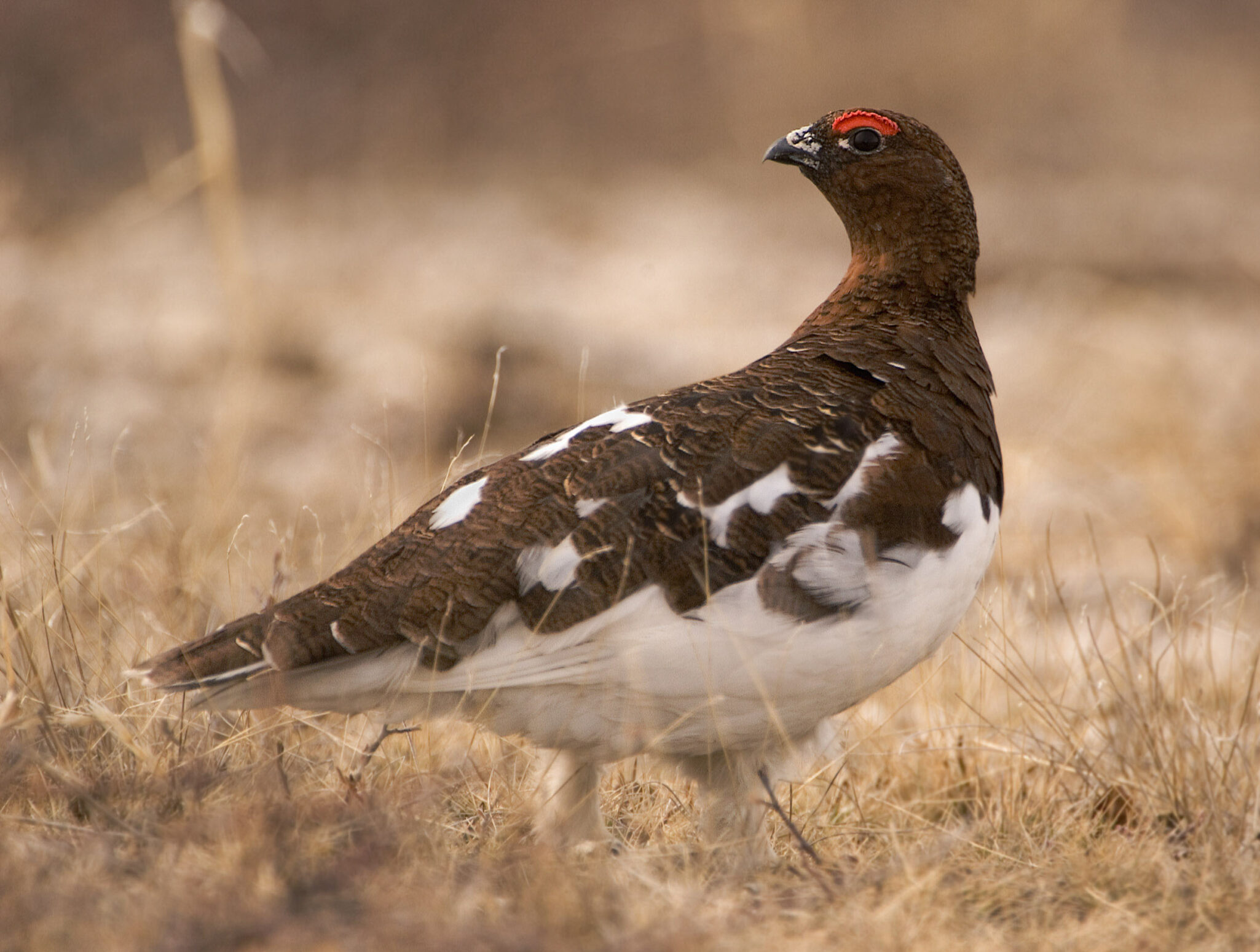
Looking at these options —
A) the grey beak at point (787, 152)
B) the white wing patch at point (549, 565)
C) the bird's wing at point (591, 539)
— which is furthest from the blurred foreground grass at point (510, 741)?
the grey beak at point (787, 152)

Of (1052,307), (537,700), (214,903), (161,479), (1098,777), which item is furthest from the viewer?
(1052,307)

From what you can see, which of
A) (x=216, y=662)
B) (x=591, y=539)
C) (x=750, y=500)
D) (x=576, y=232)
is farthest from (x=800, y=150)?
(x=576, y=232)

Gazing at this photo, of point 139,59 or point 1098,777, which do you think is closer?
point 1098,777

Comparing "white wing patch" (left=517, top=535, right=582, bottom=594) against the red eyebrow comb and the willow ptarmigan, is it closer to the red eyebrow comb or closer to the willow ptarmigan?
the willow ptarmigan

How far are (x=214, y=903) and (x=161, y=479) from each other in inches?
198

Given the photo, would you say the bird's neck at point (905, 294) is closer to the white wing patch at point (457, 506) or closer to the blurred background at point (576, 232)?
the white wing patch at point (457, 506)

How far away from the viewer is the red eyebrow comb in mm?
3076

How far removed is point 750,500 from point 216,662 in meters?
1.04

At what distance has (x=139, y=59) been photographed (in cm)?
1159

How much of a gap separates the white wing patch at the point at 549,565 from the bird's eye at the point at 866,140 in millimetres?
1239

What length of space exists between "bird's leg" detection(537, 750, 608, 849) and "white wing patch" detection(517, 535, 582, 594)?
0.45 m

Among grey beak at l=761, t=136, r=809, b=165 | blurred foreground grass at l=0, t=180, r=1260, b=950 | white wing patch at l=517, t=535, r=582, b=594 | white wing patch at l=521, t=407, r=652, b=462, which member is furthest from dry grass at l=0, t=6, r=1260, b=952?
grey beak at l=761, t=136, r=809, b=165

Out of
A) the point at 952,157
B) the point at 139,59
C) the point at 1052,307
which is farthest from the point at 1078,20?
the point at 952,157

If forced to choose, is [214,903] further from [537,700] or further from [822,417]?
[822,417]
